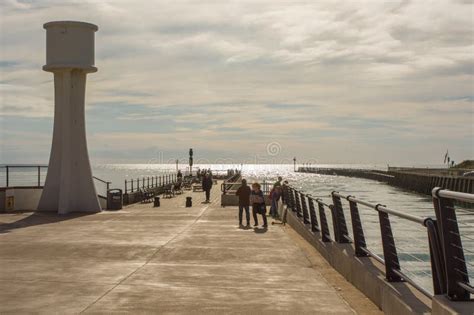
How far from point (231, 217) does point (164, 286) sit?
16.0 m

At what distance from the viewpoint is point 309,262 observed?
43.2 feet

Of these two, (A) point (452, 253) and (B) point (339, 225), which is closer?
(A) point (452, 253)

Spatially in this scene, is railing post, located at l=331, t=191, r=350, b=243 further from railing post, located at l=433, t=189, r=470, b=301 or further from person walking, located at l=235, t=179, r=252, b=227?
person walking, located at l=235, t=179, r=252, b=227

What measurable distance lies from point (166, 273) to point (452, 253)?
6.91 metres

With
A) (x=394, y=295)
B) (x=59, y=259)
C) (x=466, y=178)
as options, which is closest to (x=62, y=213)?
(x=59, y=259)

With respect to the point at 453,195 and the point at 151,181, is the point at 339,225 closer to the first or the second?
the point at 453,195

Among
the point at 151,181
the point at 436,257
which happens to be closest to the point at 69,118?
the point at 436,257

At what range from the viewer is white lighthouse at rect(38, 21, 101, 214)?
86.6ft

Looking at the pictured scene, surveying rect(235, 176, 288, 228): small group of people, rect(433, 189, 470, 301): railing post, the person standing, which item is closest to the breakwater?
the person standing

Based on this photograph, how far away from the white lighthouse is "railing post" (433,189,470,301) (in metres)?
22.9

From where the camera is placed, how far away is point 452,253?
18.8 feet

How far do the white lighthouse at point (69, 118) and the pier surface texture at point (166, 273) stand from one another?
20.8ft

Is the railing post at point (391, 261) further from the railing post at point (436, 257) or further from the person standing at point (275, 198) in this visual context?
the person standing at point (275, 198)

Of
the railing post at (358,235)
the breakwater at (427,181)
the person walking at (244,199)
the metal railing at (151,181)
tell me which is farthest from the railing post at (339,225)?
the breakwater at (427,181)
